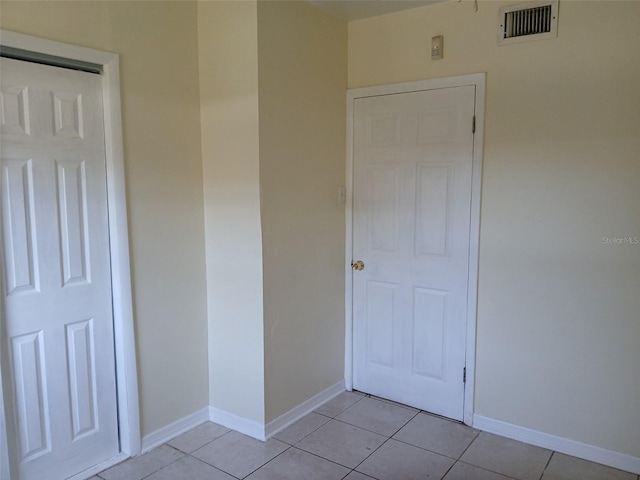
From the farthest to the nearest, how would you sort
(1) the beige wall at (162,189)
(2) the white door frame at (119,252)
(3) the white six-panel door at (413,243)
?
(3) the white six-panel door at (413,243) < (1) the beige wall at (162,189) < (2) the white door frame at (119,252)

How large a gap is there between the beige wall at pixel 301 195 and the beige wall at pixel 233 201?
6 cm

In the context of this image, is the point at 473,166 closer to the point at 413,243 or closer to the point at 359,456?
the point at 413,243

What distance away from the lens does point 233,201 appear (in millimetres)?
2707

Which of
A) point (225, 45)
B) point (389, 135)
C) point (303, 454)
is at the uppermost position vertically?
point (225, 45)

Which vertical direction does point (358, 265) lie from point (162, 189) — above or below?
below

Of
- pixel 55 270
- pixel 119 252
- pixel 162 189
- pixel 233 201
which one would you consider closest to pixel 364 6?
pixel 233 201

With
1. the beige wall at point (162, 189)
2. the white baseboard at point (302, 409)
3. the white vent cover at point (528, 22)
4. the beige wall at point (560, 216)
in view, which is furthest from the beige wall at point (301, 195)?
the white vent cover at point (528, 22)

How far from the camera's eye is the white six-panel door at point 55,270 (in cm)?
207

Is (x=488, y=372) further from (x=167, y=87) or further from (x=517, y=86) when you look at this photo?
(x=167, y=87)

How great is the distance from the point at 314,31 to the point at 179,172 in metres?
1.17

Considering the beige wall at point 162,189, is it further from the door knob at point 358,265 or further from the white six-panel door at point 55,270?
the door knob at point 358,265

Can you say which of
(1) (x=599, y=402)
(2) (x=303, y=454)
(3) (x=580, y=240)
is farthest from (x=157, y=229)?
(1) (x=599, y=402)

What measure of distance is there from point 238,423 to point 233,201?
4.28ft

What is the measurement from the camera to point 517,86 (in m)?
2.59
